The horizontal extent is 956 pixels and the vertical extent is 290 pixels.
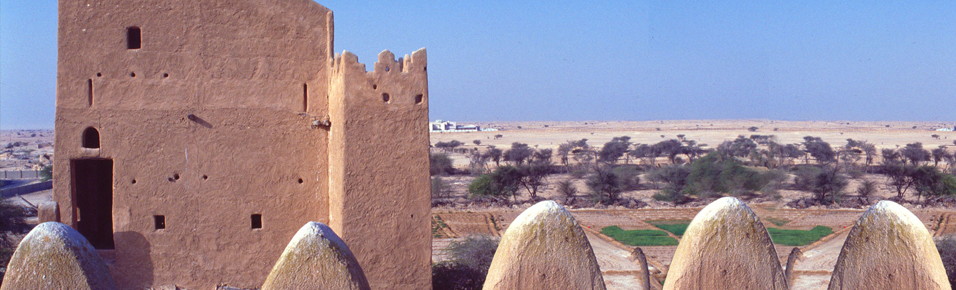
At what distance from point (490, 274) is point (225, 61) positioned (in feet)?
17.8

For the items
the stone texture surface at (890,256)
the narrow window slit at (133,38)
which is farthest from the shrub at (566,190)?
the stone texture surface at (890,256)

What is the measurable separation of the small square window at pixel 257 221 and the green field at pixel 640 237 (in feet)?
48.3

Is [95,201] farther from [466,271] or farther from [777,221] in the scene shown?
[777,221]

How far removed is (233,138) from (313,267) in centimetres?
432

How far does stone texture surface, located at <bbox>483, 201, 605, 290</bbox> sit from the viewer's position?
6.08m

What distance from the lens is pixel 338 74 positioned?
903cm

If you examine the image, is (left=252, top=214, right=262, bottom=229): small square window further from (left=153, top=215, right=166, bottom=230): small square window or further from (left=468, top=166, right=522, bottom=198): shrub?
(left=468, top=166, right=522, bottom=198): shrub

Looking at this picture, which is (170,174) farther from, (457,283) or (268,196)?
(457,283)

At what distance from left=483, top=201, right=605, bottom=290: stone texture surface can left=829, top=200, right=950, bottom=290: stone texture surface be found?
244 cm

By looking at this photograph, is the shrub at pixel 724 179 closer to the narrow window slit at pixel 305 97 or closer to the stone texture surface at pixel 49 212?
the narrow window slit at pixel 305 97

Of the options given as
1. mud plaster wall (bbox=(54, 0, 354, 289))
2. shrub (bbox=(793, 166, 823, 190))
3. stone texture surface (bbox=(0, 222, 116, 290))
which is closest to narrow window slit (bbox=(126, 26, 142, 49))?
mud plaster wall (bbox=(54, 0, 354, 289))

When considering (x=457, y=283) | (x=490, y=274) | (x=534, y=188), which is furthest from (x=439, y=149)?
(x=490, y=274)

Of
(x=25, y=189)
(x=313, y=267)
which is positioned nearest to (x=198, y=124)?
(x=313, y=267)

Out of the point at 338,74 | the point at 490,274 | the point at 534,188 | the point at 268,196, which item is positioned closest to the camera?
the point at 490,274
